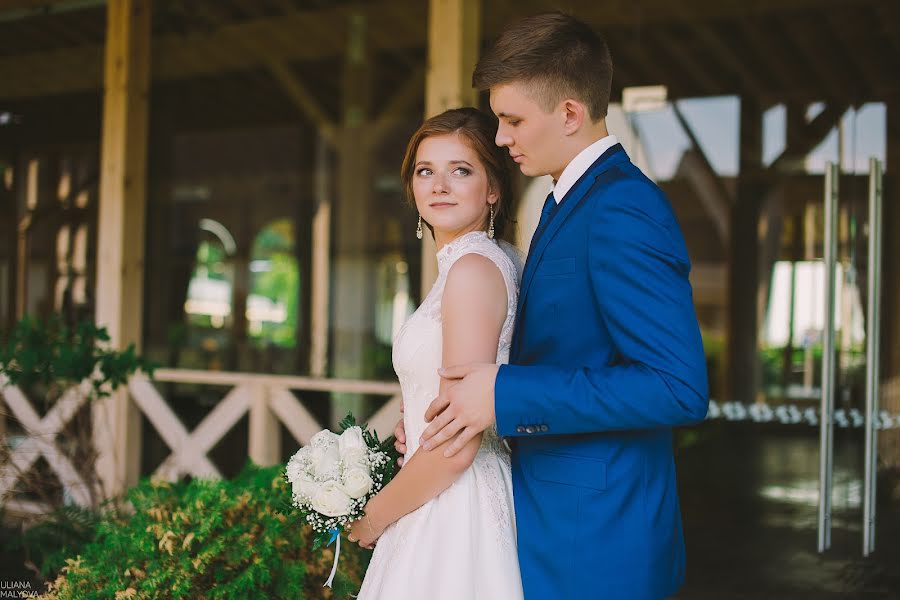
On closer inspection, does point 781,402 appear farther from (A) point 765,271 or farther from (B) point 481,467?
(B) point 481,467

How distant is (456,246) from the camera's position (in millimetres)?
1540

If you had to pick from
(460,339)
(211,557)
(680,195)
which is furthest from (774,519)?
(460,339)

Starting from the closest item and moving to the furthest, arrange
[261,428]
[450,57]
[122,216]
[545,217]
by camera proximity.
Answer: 1. [545,217]
2. [450,57]
3. [261,428]
4. [122,216]

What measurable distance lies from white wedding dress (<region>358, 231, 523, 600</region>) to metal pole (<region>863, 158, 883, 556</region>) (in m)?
2.69

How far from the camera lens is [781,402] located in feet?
19.4

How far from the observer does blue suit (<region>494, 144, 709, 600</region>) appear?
1185 millimetres

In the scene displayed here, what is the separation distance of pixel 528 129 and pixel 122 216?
3933 mm

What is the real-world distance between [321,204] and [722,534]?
328 inches

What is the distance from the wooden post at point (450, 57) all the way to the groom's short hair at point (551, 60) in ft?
8.33

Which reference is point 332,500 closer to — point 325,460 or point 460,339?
point 325,460

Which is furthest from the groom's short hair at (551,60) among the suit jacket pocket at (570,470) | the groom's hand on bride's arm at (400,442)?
the groom's hand on bride's arm at (400,442)

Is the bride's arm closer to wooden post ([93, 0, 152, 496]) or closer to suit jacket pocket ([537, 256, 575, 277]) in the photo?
suit jacket pocket ([537, 256, 575, 277])

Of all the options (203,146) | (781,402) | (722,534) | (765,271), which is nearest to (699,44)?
(765,271)

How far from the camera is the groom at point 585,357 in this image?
1.19 metres
